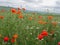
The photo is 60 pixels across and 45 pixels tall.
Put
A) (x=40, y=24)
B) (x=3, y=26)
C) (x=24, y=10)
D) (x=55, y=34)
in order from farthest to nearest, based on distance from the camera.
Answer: (x=24, y=10)
(x=40, y=24)
(x=3, y=26)
(x=55, y=34)

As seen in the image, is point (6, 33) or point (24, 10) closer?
point (6, 33)

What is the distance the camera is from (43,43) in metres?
2.97

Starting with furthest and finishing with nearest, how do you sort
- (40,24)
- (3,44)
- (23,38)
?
(40,24) < (23,38) < (3,44)

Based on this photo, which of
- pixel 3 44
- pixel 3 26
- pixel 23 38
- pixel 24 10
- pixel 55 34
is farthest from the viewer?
pixel 24 10

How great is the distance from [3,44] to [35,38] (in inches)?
21.0

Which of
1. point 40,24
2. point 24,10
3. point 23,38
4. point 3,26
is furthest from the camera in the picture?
point 24,10

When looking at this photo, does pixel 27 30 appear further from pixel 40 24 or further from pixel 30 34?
pixel 40 24

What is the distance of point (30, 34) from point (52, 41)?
0.39 meters

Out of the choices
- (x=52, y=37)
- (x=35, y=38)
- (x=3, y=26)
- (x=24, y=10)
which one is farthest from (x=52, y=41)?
(x=24, y=10)

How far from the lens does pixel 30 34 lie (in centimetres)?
312

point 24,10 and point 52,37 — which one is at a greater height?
point 24,10

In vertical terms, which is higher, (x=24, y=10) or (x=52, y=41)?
(x=24, y=10)

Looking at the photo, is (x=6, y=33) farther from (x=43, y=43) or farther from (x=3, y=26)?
(x=43, y=43)

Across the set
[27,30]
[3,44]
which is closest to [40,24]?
[27,30]
